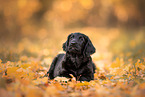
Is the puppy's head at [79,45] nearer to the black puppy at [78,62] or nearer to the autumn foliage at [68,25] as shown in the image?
the black puppy at [78,62]

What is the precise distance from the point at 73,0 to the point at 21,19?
7094mm

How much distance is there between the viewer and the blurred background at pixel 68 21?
14.4 metres

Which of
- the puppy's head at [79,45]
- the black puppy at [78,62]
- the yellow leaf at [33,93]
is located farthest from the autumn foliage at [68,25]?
the yellow leaf at [33,93]

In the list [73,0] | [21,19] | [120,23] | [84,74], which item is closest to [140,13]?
[120,23]

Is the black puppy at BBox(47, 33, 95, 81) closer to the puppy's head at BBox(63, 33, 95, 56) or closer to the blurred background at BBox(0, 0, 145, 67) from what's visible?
the puppy's head at BBox(63, 33, 95, 56)

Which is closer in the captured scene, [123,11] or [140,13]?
[140,13]

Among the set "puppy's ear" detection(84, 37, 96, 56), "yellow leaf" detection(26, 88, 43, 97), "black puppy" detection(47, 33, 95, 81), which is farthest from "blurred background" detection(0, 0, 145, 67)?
"yellow leaf" detection(26, 88, 43, 97)

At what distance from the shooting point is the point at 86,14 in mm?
23719

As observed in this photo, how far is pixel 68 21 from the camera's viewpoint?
901 inches

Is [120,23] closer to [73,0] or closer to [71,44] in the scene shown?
[73,0]

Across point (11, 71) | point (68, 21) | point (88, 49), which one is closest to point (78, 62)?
point (88, 49)

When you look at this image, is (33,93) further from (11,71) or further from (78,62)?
(78,62)

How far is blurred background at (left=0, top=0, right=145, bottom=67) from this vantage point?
14.4 m

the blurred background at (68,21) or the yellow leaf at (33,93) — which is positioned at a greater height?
the blurred background at (68,21)
